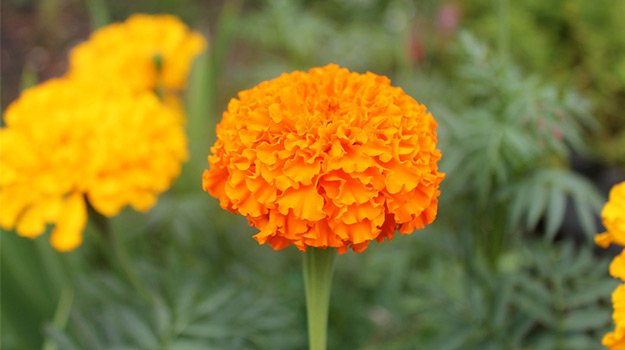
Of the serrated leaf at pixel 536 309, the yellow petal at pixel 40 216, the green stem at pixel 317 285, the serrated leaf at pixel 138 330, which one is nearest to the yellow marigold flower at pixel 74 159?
the yellow petal at pixel 40 216

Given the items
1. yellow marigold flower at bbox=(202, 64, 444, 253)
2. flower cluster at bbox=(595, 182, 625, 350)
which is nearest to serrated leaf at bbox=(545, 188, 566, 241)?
flower cluster at bbox=(595, 182, 625, 350)

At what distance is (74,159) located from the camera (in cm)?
80

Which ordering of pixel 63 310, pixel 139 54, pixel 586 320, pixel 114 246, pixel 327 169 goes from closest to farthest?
pixel 327 169, pixel 586 320, pixel 114 246, pixel 63 310, pixel 139 54

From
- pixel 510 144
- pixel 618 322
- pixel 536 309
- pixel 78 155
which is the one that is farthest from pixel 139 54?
pixel 618 322

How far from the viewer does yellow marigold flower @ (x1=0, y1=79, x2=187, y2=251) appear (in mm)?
796

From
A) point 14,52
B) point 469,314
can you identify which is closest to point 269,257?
point 469,314

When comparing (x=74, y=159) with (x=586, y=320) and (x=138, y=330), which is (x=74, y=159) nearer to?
(x=138, y=330)

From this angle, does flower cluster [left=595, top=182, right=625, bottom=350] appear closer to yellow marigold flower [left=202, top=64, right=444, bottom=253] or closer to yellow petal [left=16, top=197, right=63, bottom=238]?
yellow marigold flower [left=202, top=64, right=444, bottom=253]

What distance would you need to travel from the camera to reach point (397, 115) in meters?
0.46

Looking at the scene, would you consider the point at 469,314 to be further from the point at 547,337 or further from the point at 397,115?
the point at 397,115

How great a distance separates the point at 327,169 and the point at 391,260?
65 centimetres

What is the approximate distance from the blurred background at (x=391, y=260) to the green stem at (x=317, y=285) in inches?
10.2

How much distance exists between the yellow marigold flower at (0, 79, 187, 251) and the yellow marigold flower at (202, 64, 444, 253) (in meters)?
0.40

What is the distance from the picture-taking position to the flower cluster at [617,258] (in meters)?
0.50
